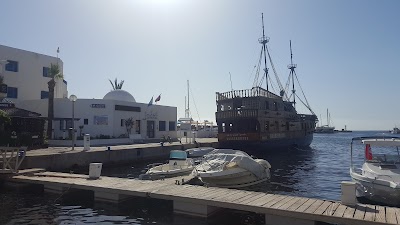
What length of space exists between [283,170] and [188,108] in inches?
2741

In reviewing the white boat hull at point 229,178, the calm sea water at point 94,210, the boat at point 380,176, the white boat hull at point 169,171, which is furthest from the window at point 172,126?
the boat at point 380,176

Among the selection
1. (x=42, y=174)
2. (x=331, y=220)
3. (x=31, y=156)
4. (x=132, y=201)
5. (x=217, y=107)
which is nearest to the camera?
(x=331, y=220)

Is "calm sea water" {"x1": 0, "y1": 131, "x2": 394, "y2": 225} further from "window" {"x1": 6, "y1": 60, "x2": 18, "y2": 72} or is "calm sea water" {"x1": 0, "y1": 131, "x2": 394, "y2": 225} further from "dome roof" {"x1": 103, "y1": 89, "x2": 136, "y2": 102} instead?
"dome roof" {"x1": 103, "y1": 89, "x2": 136, "y2": 102}

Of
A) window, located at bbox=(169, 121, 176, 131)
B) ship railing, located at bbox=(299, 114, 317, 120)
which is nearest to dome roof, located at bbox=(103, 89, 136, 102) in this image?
window, located at bbox=(169, 121, 176, 131)

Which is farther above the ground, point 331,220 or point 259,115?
point 259,115

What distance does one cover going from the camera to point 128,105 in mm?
40031

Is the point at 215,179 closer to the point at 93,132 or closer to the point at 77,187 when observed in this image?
the point at 77,187

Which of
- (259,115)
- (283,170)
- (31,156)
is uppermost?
(259,115)

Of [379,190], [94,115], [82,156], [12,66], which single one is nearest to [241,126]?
[94,115]

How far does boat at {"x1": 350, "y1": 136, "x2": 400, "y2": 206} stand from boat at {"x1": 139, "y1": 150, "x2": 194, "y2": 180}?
8.39 m

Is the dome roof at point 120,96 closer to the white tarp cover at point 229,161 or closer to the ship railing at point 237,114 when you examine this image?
the ship railing at point 237,114

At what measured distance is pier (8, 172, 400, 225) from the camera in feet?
27.9

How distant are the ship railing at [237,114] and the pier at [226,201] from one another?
22.9 meters

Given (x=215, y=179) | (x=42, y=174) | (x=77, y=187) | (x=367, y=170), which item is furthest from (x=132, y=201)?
(x=367, y=170)
